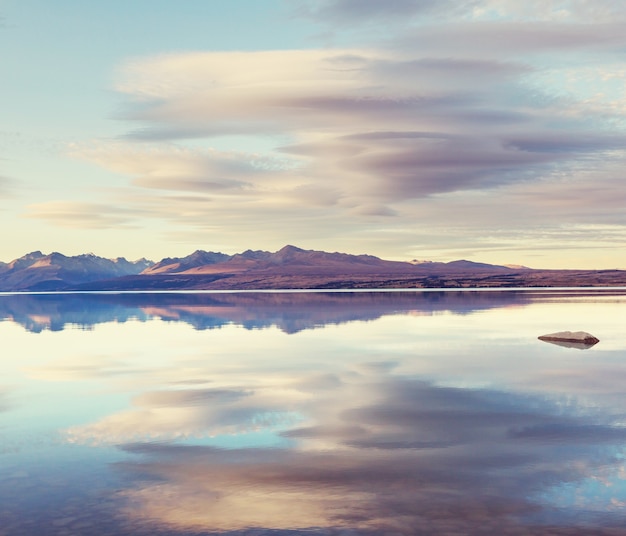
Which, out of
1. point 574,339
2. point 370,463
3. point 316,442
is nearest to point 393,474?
point 370,463

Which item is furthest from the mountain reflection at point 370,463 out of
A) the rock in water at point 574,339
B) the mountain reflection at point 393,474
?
the rock in water at point 574,339

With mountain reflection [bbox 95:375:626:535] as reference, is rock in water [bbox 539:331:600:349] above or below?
above

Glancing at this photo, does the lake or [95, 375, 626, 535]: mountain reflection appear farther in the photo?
the lake

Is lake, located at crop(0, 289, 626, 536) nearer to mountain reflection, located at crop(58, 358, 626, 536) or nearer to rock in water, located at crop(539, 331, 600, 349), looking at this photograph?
mountain reflection, located at crop(58, 358, 626, 536)

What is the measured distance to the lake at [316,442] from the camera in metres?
13.6

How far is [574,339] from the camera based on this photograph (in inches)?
1785

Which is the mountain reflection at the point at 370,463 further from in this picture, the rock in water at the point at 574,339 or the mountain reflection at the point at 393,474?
the rock in water at the point at 574,339

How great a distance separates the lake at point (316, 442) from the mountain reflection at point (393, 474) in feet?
0.20

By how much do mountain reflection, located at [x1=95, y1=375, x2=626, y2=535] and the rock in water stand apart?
21488mm

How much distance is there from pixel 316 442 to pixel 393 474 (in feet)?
12.3

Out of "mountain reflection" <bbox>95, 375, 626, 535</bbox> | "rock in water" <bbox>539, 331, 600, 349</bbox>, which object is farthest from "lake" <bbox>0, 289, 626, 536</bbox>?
"rock in water" <bbox>539, 331, 600, 349</bbox>

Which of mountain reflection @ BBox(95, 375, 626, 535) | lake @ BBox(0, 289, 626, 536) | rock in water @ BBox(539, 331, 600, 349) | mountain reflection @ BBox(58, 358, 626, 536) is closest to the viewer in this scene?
mountain reflection @ BBox(95, 375, 626, 535)

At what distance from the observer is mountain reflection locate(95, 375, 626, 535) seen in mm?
13312

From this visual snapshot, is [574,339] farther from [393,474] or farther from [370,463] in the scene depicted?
[393,474]
